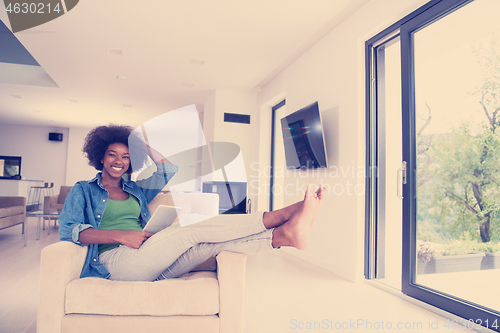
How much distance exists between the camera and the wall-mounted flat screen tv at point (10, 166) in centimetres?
937

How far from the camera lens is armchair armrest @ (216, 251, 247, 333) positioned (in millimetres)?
1402

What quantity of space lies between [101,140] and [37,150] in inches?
381

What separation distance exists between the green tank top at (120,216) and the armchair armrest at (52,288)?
28cm

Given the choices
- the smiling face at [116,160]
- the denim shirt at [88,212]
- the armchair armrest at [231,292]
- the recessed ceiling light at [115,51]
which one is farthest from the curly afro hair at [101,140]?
the recessed ceiling light at [115,51]

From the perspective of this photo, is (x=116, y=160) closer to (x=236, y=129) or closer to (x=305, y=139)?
(x=305, y=139)

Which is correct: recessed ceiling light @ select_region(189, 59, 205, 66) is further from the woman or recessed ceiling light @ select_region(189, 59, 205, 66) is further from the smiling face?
the woman

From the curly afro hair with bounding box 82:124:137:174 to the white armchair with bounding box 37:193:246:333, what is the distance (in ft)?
2.22

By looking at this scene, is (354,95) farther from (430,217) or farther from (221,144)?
(221,144)

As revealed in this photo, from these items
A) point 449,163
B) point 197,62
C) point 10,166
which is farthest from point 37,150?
point 449,163

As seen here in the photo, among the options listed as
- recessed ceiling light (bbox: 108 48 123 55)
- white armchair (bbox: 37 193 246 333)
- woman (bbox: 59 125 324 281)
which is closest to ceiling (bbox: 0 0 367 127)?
recessed ceiling light (bbox: 108 48 123 55)

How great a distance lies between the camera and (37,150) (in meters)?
9.71

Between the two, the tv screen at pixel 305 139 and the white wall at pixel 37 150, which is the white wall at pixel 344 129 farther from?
the white wall at pixel 37 150

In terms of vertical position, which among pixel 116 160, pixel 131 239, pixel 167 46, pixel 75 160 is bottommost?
pixel 131 239

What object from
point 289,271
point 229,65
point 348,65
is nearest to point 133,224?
point 289,271
